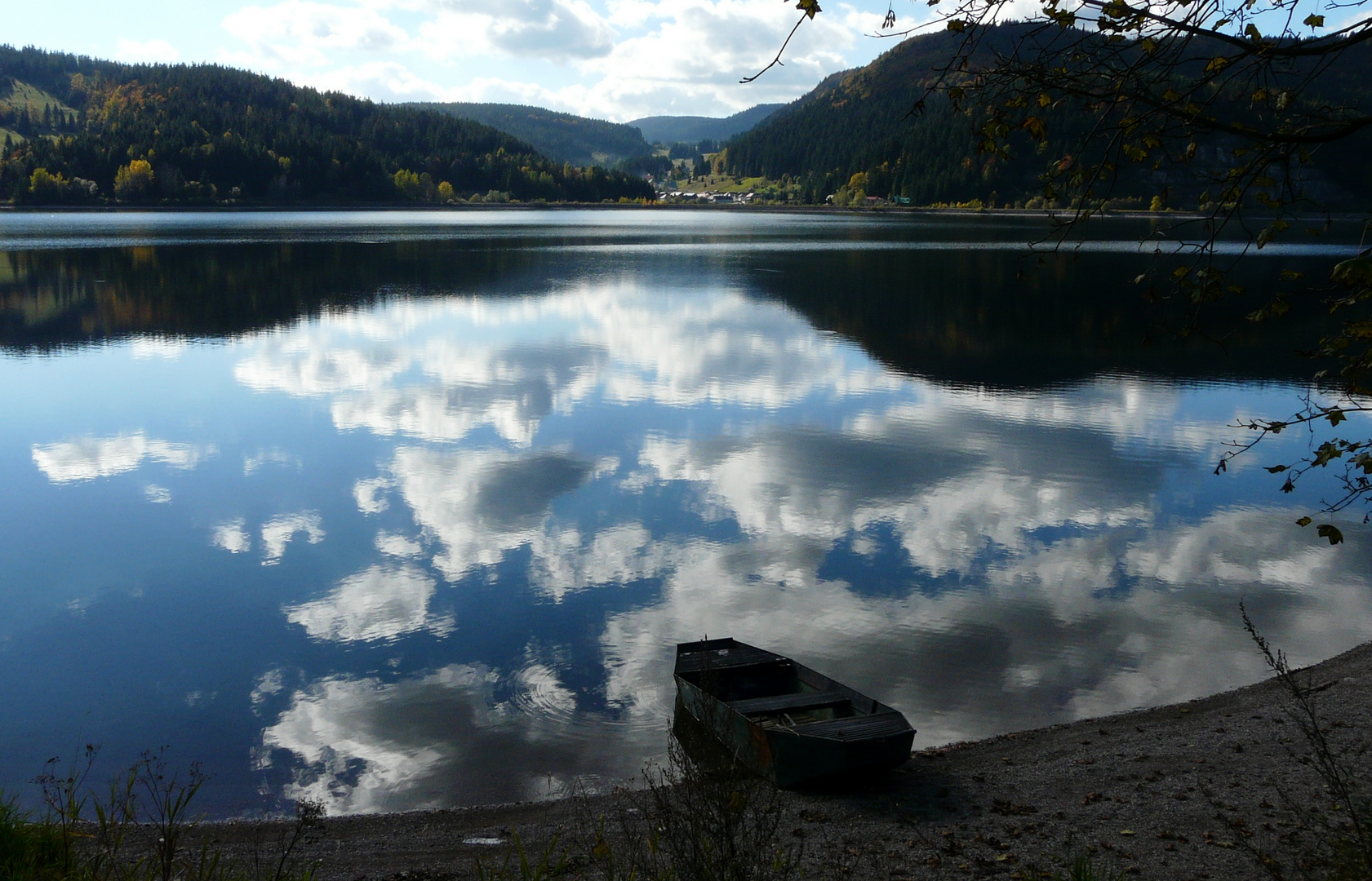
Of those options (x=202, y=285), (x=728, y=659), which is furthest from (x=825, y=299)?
(x=728, y=659)

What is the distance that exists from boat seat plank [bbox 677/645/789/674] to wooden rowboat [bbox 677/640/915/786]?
0.03 feet

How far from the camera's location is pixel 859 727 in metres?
9.38

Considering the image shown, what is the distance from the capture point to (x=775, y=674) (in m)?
10.9

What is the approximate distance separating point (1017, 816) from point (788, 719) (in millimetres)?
2316

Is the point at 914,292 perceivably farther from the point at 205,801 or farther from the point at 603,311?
the point at 205,801

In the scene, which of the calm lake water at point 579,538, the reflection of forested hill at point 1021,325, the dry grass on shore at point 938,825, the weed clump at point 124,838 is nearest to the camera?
the weed clump at point 124,838

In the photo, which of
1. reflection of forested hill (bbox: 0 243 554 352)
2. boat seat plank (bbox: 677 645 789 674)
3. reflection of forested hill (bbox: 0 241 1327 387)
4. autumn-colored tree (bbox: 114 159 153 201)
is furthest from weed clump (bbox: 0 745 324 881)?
autumn-colored tree (bbox: 114 159 153 201)

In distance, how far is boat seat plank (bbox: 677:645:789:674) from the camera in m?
10.8

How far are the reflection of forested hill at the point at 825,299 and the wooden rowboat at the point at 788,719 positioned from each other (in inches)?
679

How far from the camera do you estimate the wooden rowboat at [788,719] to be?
9219mm

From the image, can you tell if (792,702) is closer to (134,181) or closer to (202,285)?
(202,285)

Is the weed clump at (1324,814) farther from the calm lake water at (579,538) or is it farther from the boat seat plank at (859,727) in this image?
the boat seat plank at (859,727)

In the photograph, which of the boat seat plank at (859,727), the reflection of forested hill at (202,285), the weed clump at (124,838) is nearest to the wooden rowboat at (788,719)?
the boat seat plank at (859,727)

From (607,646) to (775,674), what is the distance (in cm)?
317
